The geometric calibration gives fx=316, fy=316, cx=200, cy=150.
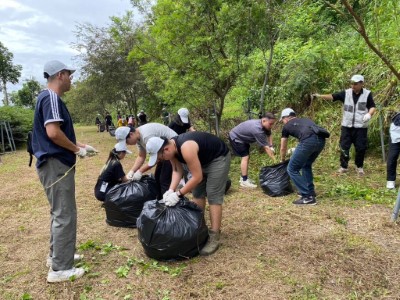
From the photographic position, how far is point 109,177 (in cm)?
377

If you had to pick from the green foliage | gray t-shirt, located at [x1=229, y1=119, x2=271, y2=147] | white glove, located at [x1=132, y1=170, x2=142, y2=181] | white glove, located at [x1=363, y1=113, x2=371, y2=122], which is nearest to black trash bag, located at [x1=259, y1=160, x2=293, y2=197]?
gray t-shirt, located at [x1=229, y1=119, x2=271, y2=147]

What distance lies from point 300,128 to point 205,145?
5.29ft

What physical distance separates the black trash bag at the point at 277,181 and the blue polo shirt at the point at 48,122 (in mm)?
2742

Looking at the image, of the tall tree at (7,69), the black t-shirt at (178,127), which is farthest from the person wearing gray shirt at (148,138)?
the tall tree at (7,69)

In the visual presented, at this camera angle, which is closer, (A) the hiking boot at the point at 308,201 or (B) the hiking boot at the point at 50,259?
(B) the hiking boot at the point at 50,259

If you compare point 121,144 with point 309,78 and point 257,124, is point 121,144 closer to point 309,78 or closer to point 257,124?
point 257,124

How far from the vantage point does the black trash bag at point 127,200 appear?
344cm

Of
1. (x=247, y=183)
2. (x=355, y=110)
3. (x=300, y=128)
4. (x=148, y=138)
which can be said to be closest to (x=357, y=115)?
(x=355, y=110)

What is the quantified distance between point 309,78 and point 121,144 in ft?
16.6

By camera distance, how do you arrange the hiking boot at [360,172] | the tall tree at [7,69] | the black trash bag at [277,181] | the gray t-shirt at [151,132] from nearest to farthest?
the gray t-shirt at [151,132], the black trash bag at [277,181], the hiking boot at [360,172], the tall tree at [7,69]

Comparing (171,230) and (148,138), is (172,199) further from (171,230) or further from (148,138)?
(148,138)

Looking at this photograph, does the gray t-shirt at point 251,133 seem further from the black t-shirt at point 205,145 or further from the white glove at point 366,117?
the black t-shirt at point 205,145

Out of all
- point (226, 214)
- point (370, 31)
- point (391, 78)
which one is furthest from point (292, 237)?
point (370, 31)

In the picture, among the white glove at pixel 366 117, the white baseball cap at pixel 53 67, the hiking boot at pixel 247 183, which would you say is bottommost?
the hiking boot at pixel 247 183
